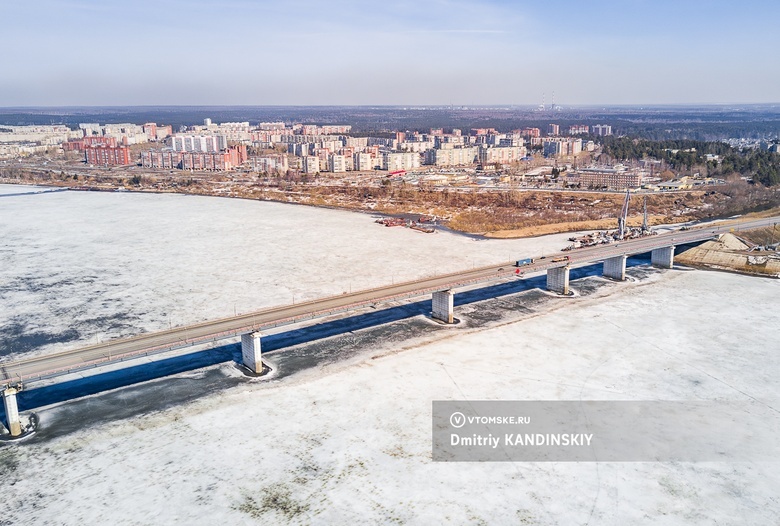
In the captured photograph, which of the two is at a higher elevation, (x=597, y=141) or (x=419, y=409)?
(x=597, y=141)

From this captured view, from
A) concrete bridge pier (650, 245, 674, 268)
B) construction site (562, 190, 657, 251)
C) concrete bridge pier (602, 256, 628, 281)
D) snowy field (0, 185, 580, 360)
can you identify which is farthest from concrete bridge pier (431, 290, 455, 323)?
concrete bridge pier (650, 245, 674, 268)

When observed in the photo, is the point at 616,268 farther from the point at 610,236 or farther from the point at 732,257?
the point at 610,236

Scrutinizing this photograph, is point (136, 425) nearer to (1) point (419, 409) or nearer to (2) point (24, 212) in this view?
(1) point (419, 409)

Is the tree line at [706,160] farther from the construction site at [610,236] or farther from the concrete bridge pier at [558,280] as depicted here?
the concrete bridge pier at [558,280]

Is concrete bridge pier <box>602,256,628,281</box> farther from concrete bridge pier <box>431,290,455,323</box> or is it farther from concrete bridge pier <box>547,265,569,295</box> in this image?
concrete bridge pier <box>431,290,455,323</box>

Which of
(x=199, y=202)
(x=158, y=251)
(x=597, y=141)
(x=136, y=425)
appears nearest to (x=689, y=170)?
(x=597, y=141)

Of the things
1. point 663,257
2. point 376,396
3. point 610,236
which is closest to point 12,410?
point 376,396
